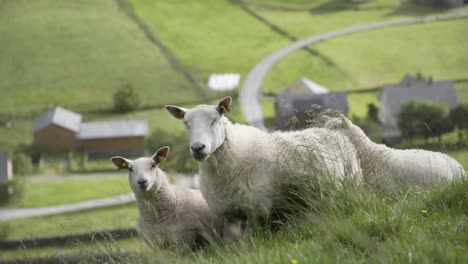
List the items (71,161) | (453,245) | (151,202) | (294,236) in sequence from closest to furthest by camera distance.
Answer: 1. (453,245)
2. (294,236)
3. (151,202)
4. (71,161)

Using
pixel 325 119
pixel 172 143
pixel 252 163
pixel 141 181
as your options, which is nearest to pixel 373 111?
pixel 172 143

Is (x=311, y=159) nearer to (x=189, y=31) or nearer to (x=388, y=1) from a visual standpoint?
(x=189, y=31)

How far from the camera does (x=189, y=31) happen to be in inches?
5162

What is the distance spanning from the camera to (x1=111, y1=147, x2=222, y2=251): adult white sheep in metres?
9.34

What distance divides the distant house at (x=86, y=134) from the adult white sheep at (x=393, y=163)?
3543 inches

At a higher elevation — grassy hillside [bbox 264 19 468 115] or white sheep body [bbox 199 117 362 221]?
white sheep body [bbox 199 117 362 221]

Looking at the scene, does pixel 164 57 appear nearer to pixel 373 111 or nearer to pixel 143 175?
pixel 373 111

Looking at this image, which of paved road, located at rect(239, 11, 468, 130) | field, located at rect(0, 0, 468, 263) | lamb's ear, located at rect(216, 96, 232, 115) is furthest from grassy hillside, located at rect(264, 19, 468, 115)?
lamb's ear, located at rect(216, 96, 232, 115)

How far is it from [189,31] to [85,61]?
2291 cm

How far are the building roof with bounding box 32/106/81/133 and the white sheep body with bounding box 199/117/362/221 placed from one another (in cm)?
9420

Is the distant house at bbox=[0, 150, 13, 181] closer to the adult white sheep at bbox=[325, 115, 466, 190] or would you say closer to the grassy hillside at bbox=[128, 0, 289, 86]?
the grassy hillside at bbox=[128, 0, 289, 86]

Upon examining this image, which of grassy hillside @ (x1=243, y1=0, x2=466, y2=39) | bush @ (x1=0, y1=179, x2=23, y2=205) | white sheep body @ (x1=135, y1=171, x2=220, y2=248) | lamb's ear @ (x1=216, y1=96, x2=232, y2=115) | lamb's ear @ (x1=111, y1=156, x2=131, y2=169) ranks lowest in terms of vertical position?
bush @ (x1=0, y1=179, x2=23, y2=205)

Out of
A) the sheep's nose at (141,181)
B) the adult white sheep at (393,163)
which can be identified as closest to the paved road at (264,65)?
the sheep's nose at (141,181)

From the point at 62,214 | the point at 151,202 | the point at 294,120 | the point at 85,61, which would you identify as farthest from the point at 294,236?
the point at 85,61
